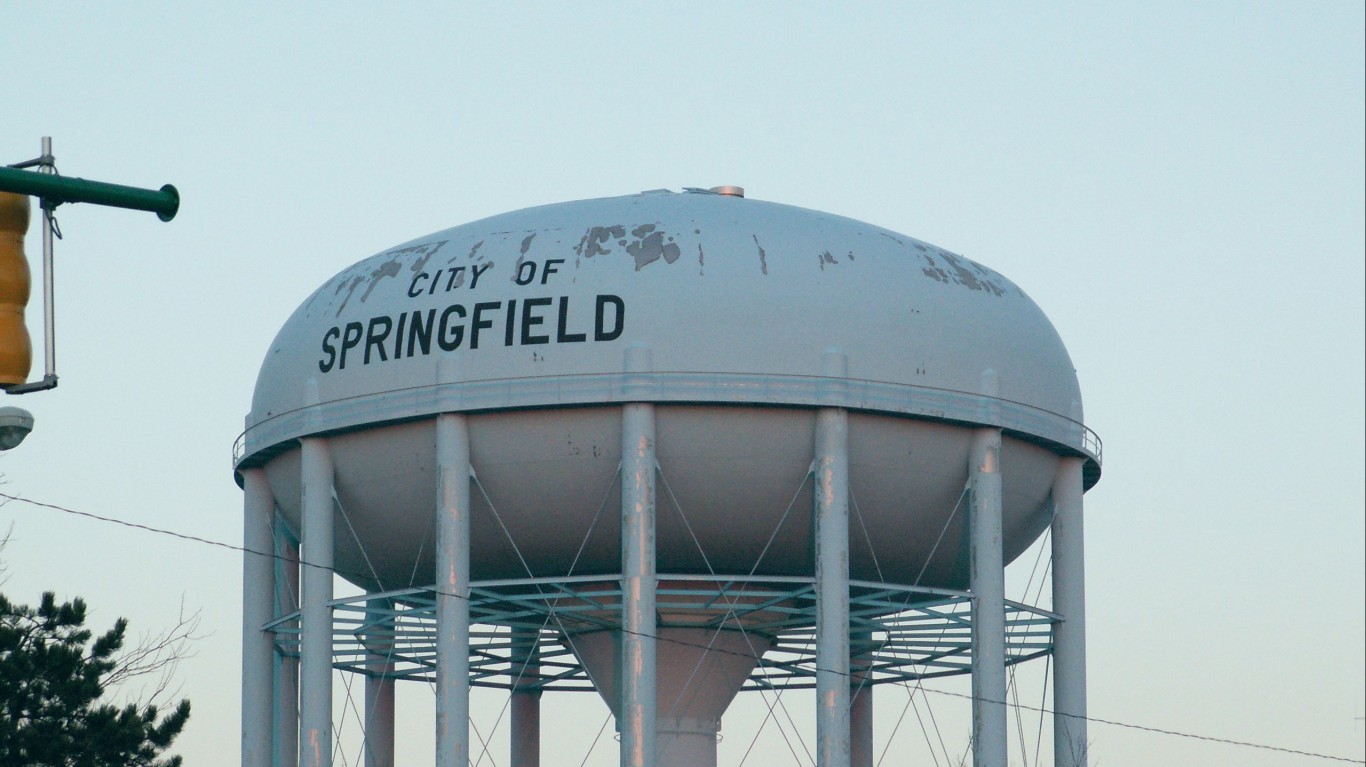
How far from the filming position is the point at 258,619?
Result: 30281mm

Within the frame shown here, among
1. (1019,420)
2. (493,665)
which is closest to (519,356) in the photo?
(1019,420)

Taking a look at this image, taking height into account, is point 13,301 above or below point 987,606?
below

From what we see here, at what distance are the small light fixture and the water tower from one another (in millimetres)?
15741

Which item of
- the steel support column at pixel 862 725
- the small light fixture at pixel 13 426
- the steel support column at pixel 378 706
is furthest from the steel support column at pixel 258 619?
the small light fixture at pixel 13 426

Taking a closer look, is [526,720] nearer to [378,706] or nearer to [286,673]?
[378,706]

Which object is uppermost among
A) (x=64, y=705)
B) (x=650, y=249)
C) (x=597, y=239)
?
(x=597, y=239)

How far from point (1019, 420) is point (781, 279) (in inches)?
140

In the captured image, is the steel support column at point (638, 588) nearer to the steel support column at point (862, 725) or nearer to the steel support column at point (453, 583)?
the steel support column at point (453, 583)

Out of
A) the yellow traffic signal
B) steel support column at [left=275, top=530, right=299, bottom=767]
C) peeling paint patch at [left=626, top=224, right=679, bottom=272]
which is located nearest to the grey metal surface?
peeling paint patch at [left=626, top=224, right=679, bottom=272]

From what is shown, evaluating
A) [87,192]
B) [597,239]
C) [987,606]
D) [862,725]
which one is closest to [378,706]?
[862,725]

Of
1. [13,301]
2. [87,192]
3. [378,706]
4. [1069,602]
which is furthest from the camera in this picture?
[378,706]

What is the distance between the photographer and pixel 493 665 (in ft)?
114

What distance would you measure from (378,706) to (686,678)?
5.26 m

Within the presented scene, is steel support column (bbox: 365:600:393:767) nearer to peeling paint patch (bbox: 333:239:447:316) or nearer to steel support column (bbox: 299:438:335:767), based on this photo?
steel support column (bbox: 299:438:335:767)
